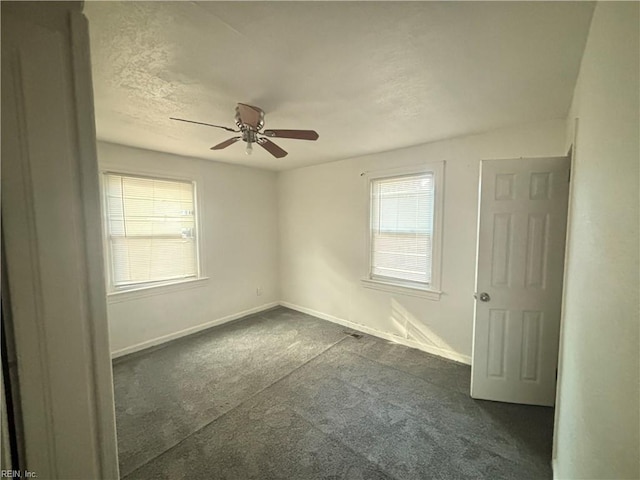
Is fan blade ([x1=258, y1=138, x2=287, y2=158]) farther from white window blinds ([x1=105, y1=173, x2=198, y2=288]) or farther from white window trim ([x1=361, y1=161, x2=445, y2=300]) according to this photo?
white window blinds ([x1=105, y1=173, x2=198, y2=288])

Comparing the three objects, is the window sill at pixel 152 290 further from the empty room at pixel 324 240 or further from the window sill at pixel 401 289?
the window sill at pixel 401 289

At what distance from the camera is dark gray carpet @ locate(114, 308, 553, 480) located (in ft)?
5.42

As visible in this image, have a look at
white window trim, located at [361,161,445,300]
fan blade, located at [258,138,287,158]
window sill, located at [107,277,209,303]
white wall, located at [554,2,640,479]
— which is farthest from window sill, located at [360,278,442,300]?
window sill, located at [107,277,209,303]

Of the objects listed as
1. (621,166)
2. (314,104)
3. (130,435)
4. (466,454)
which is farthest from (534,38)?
(130,435)

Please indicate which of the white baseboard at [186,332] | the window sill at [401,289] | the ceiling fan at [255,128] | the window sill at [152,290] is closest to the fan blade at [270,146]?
the ceiling fan at [255,128]

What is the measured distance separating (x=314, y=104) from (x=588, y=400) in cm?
215

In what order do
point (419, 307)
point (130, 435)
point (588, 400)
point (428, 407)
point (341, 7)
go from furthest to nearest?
point (419, 307), point (428, 407), point (130, 435), point (341, 7), point (588, 400)

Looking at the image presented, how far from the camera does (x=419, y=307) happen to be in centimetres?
317

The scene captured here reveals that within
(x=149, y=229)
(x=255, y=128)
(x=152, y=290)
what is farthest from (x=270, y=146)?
(x=152, y=290)

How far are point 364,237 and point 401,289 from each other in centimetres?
82

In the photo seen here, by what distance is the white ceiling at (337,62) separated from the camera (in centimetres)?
116

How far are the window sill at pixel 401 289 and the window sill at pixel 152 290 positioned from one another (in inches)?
89.3

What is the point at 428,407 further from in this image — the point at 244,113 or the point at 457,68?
the point at 244,113

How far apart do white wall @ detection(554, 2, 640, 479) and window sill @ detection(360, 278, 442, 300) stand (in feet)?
5.50
